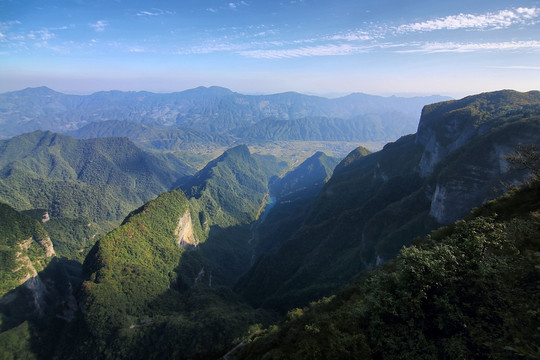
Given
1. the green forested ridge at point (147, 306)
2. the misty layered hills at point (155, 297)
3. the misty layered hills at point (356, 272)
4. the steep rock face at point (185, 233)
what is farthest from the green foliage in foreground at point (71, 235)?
the green forested ridge at point (147, 306)

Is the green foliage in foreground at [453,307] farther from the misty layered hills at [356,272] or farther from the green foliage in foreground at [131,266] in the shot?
the green foliage in foreground at [131,266]

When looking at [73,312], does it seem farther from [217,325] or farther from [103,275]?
[217,325]

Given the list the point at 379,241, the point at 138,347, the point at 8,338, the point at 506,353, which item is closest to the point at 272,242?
the point at 379,241

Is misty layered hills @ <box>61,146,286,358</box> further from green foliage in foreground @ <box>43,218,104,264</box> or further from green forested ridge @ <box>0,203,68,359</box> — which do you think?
green foliage in foreground @ <box>43,218,104,264</box>

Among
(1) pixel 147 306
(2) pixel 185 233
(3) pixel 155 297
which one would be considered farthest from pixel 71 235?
(1) pixel 147 306

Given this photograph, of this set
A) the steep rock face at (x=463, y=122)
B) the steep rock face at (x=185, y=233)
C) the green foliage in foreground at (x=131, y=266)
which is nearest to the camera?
the green foliage in foreground at (x=131, y=266)

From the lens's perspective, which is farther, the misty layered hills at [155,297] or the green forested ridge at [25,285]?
the green forested ridge at [25,285]
